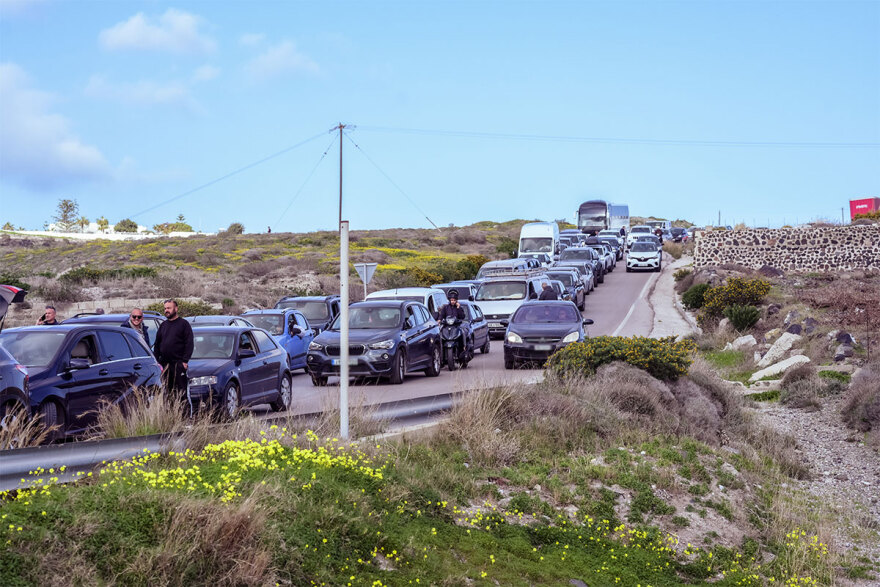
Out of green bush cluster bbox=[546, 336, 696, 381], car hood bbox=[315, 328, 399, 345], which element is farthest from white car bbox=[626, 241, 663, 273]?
green bush cluster bbox=[546, 336, 696, 381]

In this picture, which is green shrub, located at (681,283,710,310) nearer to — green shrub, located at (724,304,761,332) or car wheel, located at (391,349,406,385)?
green shrub, located at (724,304,761,332)

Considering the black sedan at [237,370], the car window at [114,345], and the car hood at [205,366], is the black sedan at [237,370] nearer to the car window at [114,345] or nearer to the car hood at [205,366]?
the car hood at [205,366]

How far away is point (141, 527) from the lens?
21.5 feet

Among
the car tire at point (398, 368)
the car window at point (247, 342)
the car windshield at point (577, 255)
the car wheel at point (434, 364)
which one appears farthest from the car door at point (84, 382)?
the car windshield at point (577, 255)

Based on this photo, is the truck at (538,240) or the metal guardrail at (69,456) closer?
the metal guardrail at (69,456)

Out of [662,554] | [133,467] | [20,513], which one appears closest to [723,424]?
[662,554]

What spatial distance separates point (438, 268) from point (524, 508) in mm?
46897

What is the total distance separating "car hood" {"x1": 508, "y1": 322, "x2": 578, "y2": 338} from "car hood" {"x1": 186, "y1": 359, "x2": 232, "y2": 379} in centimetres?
904

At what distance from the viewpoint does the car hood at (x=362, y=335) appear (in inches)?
775

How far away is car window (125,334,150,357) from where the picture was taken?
13.0m

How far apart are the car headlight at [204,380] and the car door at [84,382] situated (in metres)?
2.41

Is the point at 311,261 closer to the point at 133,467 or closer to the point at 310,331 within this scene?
the point at 310,331

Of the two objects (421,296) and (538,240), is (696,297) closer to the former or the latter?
(538,240)

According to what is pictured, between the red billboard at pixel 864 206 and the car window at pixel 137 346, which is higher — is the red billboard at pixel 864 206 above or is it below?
above
